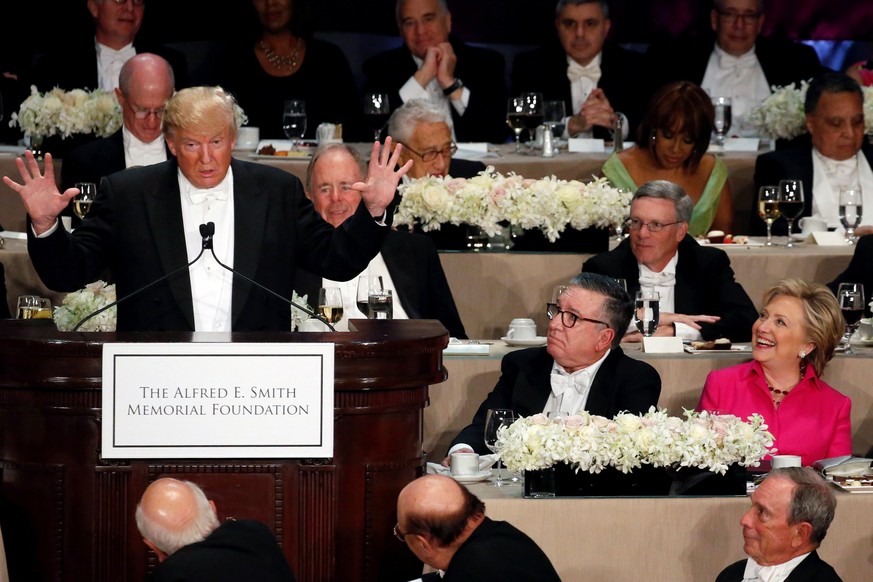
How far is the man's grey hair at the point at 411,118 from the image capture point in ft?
20.0

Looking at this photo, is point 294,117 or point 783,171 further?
point 294,117

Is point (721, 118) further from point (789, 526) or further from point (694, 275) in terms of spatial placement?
point (789, 526)

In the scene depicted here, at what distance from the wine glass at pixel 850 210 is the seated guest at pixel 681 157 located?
557 mm

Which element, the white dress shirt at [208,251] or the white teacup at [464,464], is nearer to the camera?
the white dress shirt at [208,251]

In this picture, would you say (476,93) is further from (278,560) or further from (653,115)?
(278,560)

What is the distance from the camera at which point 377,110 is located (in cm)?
696

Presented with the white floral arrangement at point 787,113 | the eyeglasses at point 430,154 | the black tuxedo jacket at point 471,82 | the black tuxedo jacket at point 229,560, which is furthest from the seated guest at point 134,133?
the black tuxedo jacket at point 229,560

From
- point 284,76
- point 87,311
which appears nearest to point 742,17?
point 284,76

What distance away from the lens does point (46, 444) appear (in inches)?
126

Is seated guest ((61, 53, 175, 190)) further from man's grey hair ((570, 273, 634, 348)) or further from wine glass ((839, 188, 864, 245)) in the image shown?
wine glass ((839, 188, 864, 245))

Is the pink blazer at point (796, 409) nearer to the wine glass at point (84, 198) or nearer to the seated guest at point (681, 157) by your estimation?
the seated guest at point (681, 157)

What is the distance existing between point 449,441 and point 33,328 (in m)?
1.85

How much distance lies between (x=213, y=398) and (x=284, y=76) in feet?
15.4

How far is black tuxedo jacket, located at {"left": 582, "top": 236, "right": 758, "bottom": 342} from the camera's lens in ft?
17.9
